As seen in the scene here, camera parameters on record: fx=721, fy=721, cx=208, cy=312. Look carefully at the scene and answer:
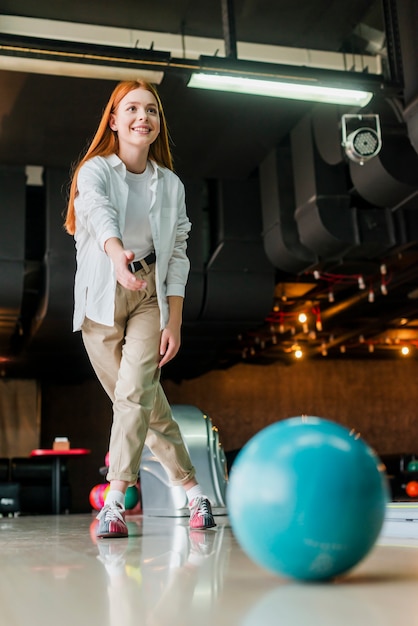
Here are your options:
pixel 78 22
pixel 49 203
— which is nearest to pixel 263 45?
pixel 78 22

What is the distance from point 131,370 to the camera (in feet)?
7.26

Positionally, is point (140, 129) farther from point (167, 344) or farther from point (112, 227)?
point (167, 344)

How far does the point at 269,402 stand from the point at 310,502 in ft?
45.5

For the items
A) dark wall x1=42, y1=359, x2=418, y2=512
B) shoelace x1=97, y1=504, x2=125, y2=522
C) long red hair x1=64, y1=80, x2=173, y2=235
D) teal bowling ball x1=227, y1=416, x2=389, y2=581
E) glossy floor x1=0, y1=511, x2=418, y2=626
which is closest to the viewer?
glossy floor x1=0, y1=511, x2=418, y2=626

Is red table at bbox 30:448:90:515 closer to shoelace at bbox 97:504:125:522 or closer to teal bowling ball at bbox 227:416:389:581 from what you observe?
shoelace at bbox 97:504:125:522

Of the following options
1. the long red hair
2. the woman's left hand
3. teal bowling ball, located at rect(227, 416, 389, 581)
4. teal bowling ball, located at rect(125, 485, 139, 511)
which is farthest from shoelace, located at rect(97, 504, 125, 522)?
Answer: teal bowling ball, located at rect(125, 485, 139, 511)

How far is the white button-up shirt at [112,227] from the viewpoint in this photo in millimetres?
2238

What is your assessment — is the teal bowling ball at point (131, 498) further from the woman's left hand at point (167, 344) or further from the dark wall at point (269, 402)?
the dark wall at point (269, 402)

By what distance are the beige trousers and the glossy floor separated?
0.52m

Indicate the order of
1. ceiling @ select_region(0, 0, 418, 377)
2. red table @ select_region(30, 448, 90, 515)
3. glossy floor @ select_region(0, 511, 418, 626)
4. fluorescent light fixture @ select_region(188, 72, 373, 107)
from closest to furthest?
glossy floor @ select_region(0, 511, 418, 626)
fluorescent light fixture @ select_region(188, 72, 373, 107)
ceiling @ select_region(0, 0, 418, 377)
red table @ select_region(30, 448, 90, 515)

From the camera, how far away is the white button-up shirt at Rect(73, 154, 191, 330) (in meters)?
2.24

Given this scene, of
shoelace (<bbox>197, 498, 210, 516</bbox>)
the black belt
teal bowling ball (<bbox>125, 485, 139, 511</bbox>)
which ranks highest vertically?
the black belt

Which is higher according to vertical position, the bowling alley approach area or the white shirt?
the white shirt

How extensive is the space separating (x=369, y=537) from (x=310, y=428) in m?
0.17
